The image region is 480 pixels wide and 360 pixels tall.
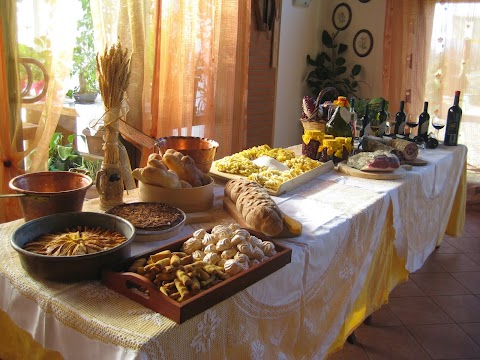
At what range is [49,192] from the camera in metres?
1.25

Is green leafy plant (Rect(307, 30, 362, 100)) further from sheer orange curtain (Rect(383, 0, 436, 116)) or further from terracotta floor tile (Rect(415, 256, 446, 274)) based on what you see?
terracotta floor tile (Rect(415, 256, 446, 274))

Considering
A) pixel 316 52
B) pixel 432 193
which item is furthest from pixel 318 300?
Answer: pixel 316 52

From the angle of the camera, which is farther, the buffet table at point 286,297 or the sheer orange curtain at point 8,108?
the sheer orange curtain at point 8,108

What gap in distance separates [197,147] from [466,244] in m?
2.52

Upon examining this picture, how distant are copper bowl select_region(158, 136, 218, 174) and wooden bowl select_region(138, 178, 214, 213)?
261mm

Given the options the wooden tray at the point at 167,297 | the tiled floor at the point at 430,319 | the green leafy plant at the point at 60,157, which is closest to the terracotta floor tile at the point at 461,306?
the tiled floor at the point at 430,319

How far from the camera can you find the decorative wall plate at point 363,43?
4.63m

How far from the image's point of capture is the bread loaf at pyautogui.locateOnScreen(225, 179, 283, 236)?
1.30 m

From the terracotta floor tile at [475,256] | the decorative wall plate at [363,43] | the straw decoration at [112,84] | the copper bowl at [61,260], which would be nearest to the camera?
the copper bowl at [61,260]

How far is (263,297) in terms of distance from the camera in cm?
113

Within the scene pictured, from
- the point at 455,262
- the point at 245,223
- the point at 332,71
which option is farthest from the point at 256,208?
the point at 332,71

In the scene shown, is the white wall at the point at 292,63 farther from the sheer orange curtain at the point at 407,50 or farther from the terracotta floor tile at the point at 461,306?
the terracotta floor tile at the point at 461,306

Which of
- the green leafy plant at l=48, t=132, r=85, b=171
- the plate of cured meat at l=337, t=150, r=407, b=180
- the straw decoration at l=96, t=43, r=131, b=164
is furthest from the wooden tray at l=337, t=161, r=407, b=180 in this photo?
the green leafy plant at l=48, t=132, r=85, b=171

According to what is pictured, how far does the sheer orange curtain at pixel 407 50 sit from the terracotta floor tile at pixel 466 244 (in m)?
1.36
